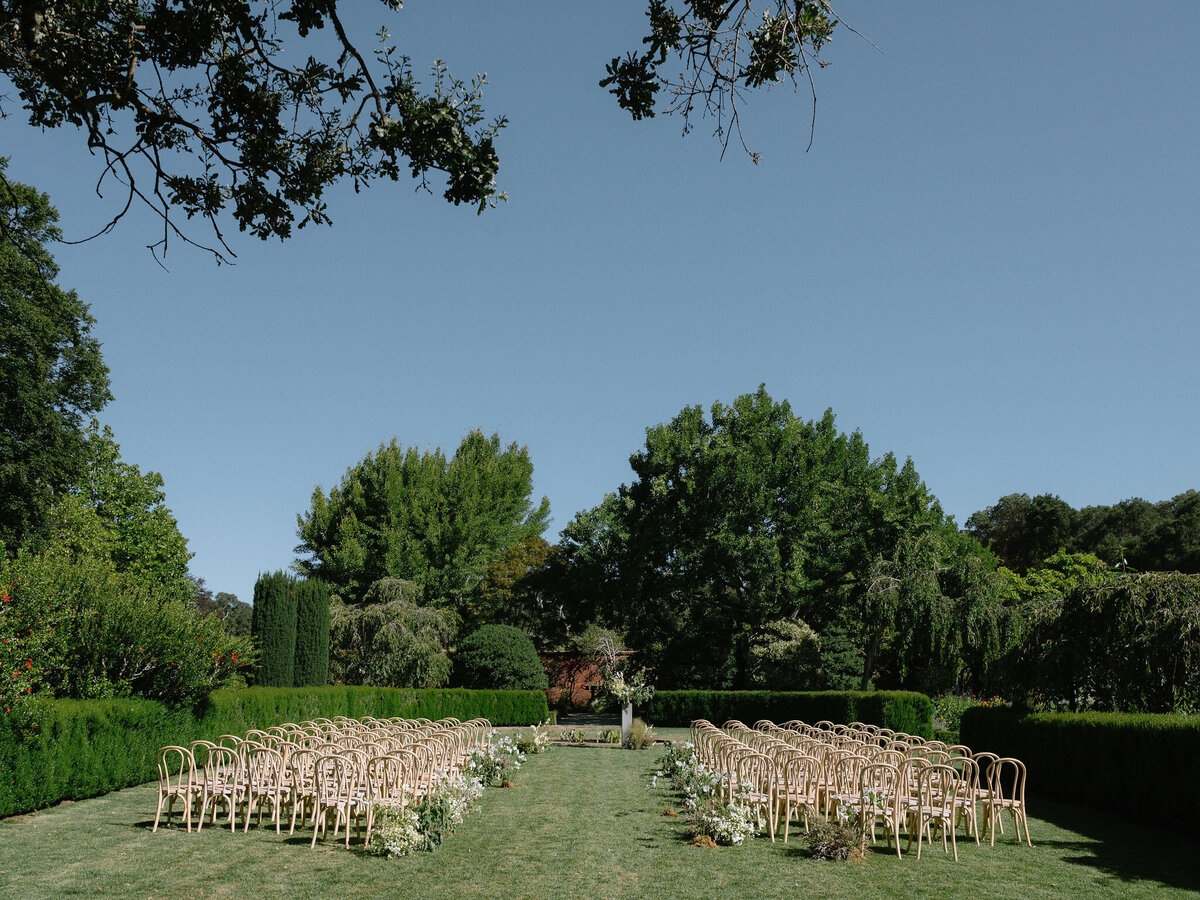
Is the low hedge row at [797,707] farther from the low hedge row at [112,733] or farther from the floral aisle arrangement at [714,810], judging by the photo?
the low hedge row at [112,733]

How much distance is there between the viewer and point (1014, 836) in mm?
10555

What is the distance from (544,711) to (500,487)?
16672mm

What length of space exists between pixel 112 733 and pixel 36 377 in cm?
1302

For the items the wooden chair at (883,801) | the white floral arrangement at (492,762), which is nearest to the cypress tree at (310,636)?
the white floral arrangement at (492,762)

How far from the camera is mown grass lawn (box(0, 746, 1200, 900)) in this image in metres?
Result: 7.48

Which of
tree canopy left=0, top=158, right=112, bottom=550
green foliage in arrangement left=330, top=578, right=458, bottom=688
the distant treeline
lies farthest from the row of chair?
the distant treeline

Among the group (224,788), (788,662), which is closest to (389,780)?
(224,788)

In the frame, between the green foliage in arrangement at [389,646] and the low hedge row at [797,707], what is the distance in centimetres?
764

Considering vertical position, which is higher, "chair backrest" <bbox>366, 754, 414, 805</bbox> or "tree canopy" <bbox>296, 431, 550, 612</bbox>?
"tree canopy" <bbox>296, 431, 550, 612</bbox>

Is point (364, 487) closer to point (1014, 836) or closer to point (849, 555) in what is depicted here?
point (849, 555)

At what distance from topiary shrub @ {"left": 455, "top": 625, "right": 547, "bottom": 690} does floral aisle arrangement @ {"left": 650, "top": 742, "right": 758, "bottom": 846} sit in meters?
18.5

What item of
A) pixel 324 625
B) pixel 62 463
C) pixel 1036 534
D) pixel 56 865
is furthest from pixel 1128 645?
pixel 1036 534

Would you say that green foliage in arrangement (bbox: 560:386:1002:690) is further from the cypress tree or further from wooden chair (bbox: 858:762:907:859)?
wooden chair (bbox: 858:762:907:859)

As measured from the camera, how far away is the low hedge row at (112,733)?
10.9 m
